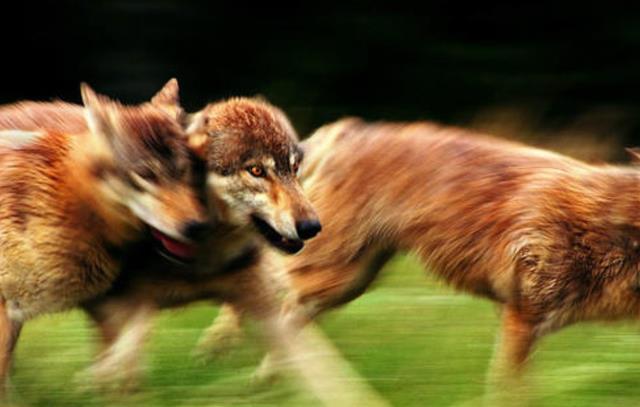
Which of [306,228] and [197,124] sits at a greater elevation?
[197,124]

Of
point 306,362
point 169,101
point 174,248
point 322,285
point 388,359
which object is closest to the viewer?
point 174,248

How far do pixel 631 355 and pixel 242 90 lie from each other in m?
5.80

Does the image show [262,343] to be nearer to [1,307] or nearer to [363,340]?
[363,340]

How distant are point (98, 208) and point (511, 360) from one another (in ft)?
5.97

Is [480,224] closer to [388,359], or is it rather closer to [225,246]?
[388,359]

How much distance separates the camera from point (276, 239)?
18.0 ft

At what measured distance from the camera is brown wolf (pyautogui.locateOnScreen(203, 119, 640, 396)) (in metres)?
6.12

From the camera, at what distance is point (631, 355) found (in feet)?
21.2

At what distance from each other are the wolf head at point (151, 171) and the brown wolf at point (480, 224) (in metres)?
1.09

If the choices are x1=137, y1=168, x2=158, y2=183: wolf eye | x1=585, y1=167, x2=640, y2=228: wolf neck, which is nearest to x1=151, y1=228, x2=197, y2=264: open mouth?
x1=137, y1=168, x2=158, y2=183: wolf eye

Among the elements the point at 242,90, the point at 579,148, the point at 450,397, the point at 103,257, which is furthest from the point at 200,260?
the point at 242,90

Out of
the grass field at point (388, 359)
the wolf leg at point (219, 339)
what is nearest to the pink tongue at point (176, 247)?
the grass field at point (388, 359)

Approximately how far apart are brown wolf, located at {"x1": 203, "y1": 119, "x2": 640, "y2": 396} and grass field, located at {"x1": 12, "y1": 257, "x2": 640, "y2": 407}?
0.21m

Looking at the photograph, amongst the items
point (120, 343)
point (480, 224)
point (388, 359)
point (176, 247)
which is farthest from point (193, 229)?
point (480, 224)
